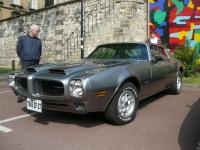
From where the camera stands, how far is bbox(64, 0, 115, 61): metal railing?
11.7m

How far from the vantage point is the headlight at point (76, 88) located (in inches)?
120

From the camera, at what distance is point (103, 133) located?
128 inches

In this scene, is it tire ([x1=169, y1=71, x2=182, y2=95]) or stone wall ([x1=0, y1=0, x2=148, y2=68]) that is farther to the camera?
stone wall ([x1=0, y1=0, x2=148, y2=68])

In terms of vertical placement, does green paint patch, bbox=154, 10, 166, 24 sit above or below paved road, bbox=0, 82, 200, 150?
above

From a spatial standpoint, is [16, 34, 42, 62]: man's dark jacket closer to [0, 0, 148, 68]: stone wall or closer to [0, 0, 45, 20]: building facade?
[0, 0, 148, 68]: stone wall

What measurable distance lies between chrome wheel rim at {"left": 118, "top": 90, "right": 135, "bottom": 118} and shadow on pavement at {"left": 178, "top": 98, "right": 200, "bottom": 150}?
870 millimetres

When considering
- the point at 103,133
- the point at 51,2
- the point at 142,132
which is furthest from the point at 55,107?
the point at 51,2

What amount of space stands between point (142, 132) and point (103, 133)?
0.60 metres

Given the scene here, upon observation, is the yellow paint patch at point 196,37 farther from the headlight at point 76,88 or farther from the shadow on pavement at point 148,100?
the headlight at point 76,88

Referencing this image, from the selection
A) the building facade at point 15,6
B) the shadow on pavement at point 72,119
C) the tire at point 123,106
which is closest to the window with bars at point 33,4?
the building facade at point 15,6

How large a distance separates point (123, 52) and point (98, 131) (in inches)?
76.0

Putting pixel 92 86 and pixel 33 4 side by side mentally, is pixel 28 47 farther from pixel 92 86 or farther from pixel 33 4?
pixel 33 4

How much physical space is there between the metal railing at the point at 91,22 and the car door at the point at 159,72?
6.90 meters

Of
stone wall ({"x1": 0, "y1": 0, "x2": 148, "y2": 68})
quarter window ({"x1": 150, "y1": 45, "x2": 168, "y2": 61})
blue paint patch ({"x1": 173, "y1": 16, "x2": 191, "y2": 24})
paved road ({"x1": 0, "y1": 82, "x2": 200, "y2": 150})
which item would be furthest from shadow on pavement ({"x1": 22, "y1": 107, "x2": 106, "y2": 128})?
blue paint patch ({"x1": 173, "y1": 16, "x2": 191, "y2": 24})
